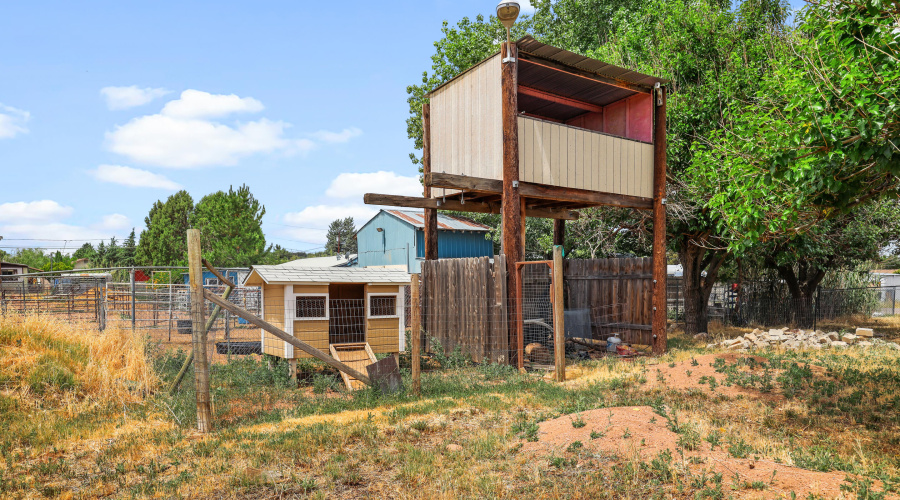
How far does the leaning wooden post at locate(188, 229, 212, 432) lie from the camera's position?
726 centimetres

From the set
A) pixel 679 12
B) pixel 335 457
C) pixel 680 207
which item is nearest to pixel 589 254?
pixel 680 207

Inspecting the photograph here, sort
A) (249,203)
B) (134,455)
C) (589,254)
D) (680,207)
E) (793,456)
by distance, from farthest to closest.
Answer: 1. (249,203)
2. (589,254)
3. (680,207)
4. (134,455)
5. (793,456)

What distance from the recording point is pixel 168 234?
2120 inches

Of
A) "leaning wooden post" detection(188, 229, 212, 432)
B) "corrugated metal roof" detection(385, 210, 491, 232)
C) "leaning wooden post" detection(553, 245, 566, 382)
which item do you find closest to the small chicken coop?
"leaning wooden post" detection(188, 229, 212, 432)

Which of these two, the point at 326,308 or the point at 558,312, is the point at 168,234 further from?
the point at 558,312

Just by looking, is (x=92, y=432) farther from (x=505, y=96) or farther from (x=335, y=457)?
(x=505, y=96)

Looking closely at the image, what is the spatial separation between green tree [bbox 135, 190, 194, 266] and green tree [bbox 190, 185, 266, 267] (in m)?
10.1

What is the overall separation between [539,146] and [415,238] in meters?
22.0

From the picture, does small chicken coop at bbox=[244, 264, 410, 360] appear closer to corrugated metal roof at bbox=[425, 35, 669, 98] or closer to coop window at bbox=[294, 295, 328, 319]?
coop window at bbox=[294, 295, 328, 319]

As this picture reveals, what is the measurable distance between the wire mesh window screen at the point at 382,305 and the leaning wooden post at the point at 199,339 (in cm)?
435

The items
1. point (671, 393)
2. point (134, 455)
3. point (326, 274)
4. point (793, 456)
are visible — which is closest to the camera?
point (793, 456)

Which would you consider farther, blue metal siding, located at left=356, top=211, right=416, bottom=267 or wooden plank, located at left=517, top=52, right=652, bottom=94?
blue metal siding, located at left=356, top=211, right=416, bottom=267

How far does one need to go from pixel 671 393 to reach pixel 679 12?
13.0 meters

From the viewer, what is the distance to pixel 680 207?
15.9 meters
